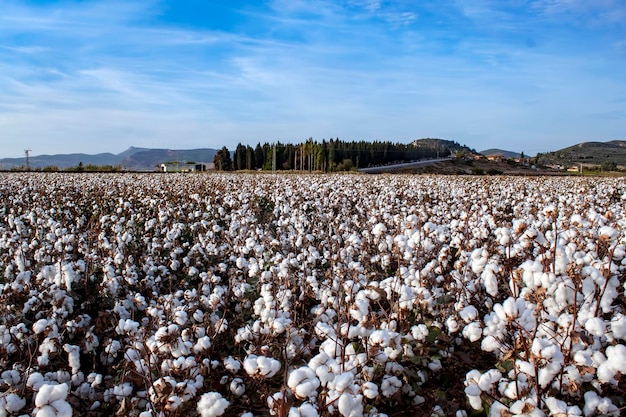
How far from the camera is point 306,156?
83188 millimetres

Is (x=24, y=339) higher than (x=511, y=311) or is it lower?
lower

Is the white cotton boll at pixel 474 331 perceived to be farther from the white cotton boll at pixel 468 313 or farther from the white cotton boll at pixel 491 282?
the white cotton boll at pixel 491 282

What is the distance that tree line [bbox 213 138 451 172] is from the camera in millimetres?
80438

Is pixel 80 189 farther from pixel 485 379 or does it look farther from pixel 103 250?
pixel 485 379

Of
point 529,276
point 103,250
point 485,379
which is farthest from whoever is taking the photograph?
point 103,250

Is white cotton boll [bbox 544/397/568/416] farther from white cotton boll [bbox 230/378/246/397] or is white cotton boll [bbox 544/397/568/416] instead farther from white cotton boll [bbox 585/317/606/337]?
white cotton boll [bbox 230/378/246/397]

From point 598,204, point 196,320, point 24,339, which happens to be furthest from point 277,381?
point 598,204

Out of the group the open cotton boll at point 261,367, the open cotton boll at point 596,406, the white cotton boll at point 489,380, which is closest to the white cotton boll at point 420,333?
the white cotton boll at point 489,380

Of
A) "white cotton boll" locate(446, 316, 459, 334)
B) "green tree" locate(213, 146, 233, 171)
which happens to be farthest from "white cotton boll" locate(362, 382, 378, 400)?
"green tree" locate(213, 146, 233, 171)

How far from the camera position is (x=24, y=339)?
163 inches

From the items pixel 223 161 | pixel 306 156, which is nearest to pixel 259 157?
pixel 223 161

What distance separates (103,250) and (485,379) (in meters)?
6.29

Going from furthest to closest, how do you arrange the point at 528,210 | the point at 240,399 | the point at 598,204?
the point at 598,204, the point at 528,210, the point at 240,399

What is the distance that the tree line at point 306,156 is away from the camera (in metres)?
80.4
